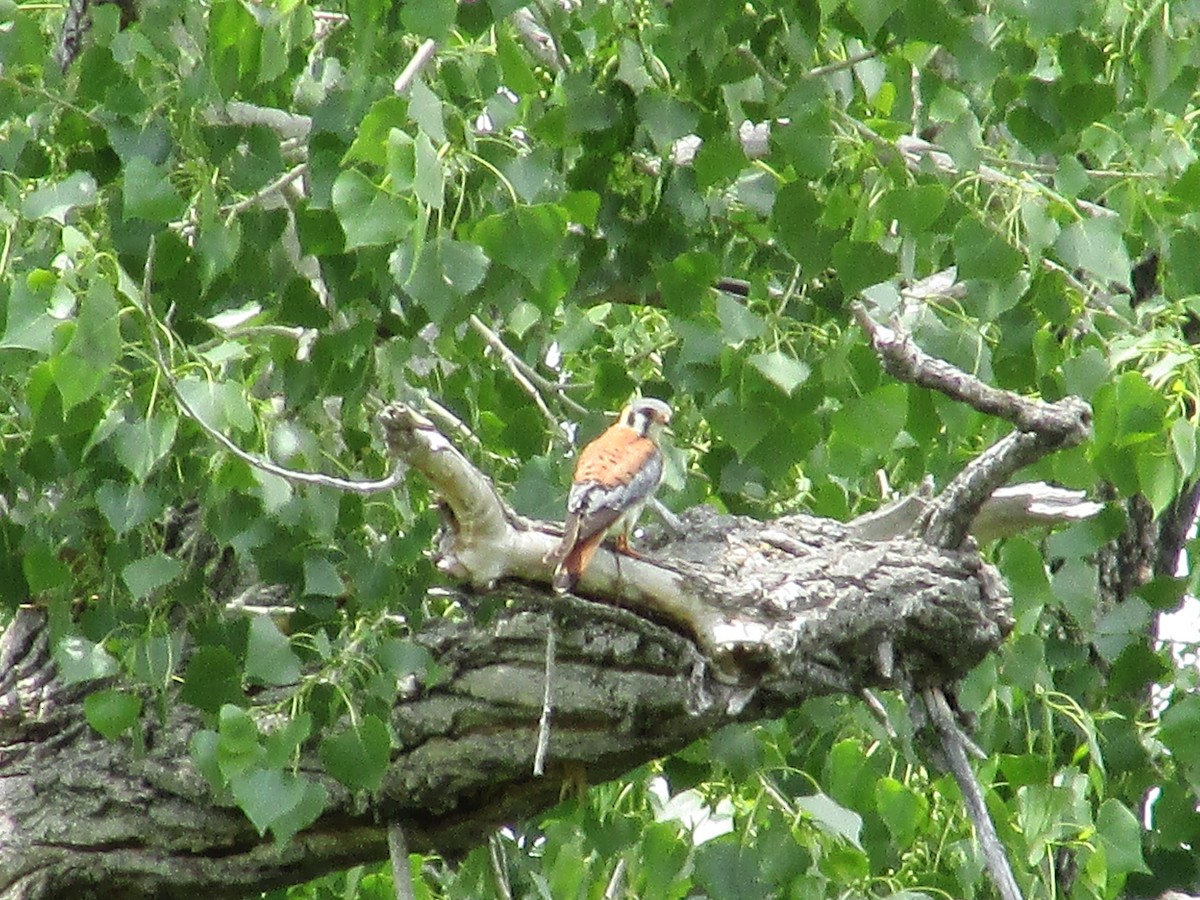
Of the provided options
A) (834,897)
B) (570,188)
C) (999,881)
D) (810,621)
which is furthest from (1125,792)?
(570,188)

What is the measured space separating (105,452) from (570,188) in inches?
36.2

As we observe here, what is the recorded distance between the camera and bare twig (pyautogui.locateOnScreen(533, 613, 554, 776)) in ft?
9.25

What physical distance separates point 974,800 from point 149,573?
1.39 m

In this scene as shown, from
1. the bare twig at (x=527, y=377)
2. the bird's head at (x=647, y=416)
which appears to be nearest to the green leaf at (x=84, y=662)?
the bare twig at (x=527, y=377)

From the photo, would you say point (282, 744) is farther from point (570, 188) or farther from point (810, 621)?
point (570, 188)

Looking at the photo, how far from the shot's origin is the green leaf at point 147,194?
9.00 feet

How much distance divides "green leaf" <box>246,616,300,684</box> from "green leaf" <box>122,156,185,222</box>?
26.5 inches

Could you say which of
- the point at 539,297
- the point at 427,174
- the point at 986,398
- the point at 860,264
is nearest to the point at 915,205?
the point at 860,264

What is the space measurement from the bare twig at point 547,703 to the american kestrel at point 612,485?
0.19 metres

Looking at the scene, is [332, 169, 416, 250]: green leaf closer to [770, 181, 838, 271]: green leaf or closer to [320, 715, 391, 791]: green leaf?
[770, 181, 838, 271]: green leaf

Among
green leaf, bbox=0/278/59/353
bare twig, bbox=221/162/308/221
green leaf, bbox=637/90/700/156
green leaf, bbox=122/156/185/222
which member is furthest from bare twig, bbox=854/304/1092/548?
green leaf, bbox=0/278/59/353

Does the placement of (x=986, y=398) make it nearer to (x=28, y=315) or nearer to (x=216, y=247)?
(x=216, y=247)

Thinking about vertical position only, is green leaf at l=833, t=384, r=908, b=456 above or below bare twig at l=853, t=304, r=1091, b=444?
below

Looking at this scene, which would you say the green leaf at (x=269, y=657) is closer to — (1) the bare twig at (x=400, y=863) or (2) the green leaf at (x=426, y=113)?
(1) the bare twig at (x=400, y=863)
